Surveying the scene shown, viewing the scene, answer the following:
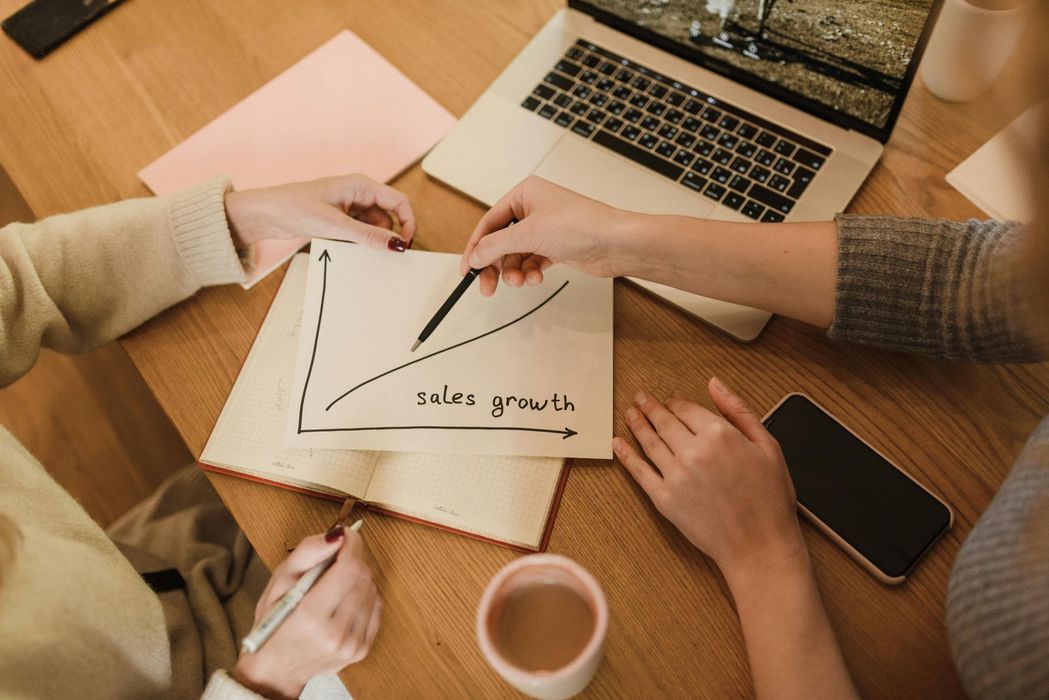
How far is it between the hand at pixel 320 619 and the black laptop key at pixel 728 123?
54cm

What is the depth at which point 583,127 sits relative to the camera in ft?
2.52

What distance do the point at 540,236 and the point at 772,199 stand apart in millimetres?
244

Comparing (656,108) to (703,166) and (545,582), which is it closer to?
(703,166)

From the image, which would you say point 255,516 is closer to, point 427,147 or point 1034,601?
point 427,147

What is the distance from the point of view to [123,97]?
848 mm

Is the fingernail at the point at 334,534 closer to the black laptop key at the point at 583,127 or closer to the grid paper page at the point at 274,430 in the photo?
the grid paper page at the point at 274,430

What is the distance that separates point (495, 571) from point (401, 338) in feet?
0.76

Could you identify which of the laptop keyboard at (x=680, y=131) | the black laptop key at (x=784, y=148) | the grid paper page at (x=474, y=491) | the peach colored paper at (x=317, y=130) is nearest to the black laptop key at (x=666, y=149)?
the laptop keyboard at (x=680, y=131)

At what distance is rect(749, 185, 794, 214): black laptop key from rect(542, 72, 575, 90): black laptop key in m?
0.24

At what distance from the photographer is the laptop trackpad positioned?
2.38 feet

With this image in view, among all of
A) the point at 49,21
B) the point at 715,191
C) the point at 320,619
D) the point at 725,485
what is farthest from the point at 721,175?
the point at 49,21

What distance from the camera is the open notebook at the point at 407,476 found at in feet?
1.99

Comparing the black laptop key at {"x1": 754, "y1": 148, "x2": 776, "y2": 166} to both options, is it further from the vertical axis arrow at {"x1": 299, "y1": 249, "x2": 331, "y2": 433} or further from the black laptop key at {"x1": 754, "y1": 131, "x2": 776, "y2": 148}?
the vertical axis arrow at {"x1": 299, "y1": 249, "x2": 331, "y2": 433}

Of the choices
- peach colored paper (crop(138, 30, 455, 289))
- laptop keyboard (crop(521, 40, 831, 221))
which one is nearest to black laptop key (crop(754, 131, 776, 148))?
laptop keyboard (crop(521, 40, 831, 221))
